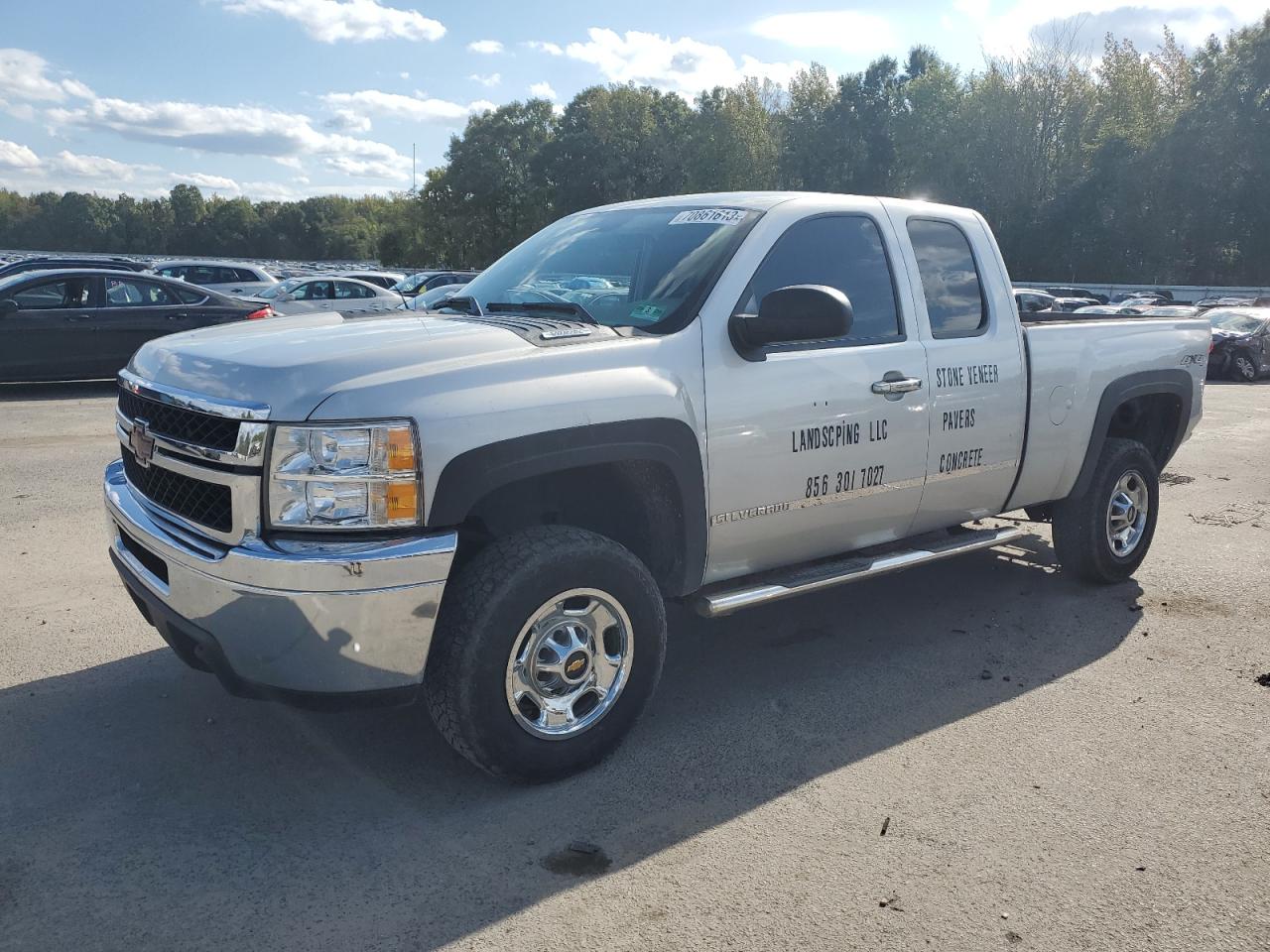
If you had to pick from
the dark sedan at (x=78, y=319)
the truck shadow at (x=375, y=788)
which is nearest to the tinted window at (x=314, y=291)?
the dark sedan at (x=78, y=319)

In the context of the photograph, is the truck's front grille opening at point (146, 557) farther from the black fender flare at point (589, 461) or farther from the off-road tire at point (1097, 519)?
the off-road tire at point (1097, 519)

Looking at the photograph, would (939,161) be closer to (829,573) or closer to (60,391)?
(60,391)

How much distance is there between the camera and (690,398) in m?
3.59

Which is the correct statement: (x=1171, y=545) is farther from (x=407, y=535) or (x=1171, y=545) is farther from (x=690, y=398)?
(x=407, y=535)

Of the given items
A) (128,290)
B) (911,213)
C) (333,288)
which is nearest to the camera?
(911,213)

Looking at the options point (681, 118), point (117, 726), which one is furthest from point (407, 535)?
point (681, 118)

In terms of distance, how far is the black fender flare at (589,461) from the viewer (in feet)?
10.0

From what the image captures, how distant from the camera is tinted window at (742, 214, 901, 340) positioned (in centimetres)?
407

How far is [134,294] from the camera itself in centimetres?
1380

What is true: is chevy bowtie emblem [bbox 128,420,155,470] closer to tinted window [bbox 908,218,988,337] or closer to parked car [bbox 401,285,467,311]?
parked car [bbox 401,285,467,311]

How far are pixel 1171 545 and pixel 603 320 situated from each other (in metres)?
4.84

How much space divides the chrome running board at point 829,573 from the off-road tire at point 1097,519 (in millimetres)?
732

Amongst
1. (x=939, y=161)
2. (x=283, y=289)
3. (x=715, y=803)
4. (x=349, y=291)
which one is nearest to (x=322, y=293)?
(x=349, y=291)

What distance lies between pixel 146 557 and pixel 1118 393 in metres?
4.64
